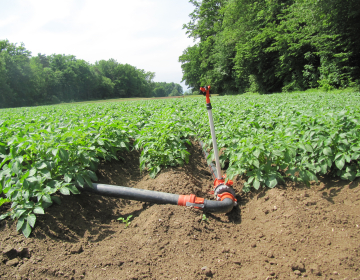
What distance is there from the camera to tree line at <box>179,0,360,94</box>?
19.3 m

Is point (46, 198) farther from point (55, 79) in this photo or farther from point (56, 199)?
point (55, 79)

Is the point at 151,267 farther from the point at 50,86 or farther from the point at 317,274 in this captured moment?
the point at 50,86

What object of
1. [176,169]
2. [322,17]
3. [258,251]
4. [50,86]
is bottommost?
[258,251]

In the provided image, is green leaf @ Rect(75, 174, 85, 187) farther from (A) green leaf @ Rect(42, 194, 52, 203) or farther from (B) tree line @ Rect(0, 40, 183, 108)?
(B) tree line @ Rect(0, 40, 183, 108)

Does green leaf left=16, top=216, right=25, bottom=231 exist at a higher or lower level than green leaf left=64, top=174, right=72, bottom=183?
lower

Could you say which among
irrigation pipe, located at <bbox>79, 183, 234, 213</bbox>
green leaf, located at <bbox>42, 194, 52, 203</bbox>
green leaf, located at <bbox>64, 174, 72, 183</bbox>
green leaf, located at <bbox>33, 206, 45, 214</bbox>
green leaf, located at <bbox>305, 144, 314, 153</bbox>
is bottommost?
irrigation pipe, located at <bbox>79, 183, 234, 213</bbox>

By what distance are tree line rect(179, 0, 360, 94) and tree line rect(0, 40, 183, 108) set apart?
1891 inches

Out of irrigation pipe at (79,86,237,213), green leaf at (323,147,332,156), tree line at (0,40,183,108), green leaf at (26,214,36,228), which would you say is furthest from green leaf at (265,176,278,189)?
tree line at (0,40,183,108)

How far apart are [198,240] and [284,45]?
97.1 ft

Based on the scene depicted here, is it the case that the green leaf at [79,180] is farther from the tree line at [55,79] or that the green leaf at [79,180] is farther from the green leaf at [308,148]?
the tree line at [55,79]

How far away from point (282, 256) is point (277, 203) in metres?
0.76

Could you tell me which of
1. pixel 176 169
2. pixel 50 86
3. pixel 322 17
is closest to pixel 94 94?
pixel 50 86

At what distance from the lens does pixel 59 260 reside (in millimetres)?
2199

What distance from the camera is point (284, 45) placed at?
85.5 ft
